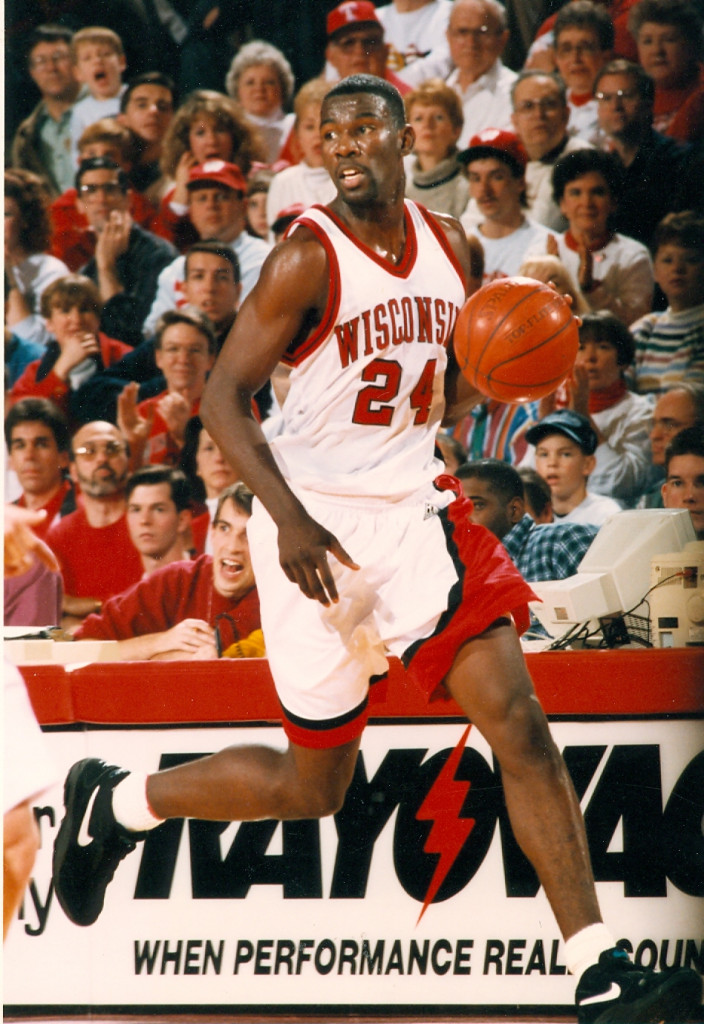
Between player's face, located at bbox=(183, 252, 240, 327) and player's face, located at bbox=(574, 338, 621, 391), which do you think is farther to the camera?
player's face, located at bbox=(183, 252, 240, 327)

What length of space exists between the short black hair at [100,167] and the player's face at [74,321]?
57cm

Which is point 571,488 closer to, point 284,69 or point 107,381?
point 107,381

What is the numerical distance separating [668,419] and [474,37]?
1800 mm

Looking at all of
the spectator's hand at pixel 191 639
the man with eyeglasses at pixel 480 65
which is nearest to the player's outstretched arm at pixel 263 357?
the spectator's hand at pixel 191 639

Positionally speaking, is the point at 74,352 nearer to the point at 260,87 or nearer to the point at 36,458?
the point at 36,458

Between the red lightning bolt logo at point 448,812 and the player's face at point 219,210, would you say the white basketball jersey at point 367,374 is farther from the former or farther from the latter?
the player's face at point 219,210

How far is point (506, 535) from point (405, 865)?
118cm

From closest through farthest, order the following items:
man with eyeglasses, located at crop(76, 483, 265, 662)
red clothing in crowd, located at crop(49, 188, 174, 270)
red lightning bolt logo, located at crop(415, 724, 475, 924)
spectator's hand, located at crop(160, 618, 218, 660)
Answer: red lightning bolt logo, located at crop(415, 724, 475, 924) → spectator's hand, located at crop(160, 618, 218, 660) → man with eyeglasses, located at crop(76, 483, 265, 662) → red clothing in crowd, located at crop(49, 188, 174, 270)

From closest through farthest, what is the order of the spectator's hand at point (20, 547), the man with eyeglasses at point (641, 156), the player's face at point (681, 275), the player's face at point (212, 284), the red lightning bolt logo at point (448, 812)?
the red lightning bolt logo at point (448, 812), the spectator's hand at point (20, 547), the player's face at point (681, 275), the man with eyeglasses at point (641, 156), the player's face at point (212, 284)

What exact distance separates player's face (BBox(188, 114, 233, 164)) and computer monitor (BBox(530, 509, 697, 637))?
2.49 meters

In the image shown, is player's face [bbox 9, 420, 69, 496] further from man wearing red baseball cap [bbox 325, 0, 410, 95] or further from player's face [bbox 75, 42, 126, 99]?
man wearing red baseball cap [bbox 325, 0, 410, 95]

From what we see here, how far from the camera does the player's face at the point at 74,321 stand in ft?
15.4

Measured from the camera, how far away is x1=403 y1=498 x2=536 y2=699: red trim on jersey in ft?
8.18

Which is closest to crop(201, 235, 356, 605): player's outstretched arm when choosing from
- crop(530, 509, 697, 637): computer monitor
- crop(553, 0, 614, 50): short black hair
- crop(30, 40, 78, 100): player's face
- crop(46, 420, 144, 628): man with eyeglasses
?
crop(530, 509, 697, 637): computer monitor
